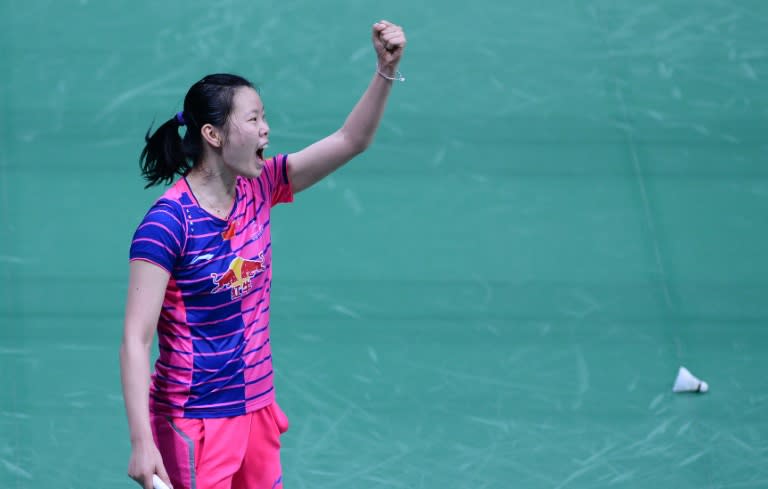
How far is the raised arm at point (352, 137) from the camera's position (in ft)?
10.2

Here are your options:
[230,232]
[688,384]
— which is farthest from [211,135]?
[688,384]

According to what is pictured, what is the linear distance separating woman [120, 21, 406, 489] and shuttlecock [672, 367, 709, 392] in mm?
2119

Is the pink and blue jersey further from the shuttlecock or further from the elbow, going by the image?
the shuttlecock

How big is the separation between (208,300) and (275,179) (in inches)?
17.7

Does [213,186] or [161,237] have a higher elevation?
[213,186]

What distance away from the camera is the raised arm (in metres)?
3.10

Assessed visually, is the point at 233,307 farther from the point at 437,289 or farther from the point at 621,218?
the point at 621,218

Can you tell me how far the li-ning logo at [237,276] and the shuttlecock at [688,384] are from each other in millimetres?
2291

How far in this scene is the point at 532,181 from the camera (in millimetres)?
5887

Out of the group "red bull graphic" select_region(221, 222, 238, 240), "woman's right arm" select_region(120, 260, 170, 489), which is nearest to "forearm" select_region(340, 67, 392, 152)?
"red bull graphic" select_region(221, 222, 238, 240)

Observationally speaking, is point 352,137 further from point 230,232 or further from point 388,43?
point 230,232

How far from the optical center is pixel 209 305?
287 cm

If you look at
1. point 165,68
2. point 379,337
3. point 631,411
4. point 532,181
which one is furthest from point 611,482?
point 165,68

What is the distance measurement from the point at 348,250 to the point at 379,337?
60cm
